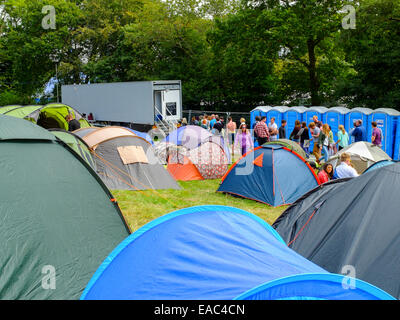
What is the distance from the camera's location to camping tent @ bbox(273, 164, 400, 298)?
4.11 meters

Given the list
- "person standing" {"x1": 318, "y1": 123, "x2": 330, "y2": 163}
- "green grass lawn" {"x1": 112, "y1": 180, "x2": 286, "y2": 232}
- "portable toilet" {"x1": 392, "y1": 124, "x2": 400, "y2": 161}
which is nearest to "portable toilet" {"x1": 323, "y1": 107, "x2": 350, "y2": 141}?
"portable toilet" {"x1": 392, "y1": 124, "x2": 400, "y2": 161}

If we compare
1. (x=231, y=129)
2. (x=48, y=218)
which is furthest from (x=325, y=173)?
(x=231, y=129)

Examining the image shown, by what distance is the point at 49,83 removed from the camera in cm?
4194

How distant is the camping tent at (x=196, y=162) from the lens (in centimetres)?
1195

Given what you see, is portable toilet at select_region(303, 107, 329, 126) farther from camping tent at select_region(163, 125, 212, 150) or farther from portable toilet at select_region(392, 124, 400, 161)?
camping tent at select_region(163, 125, 212, 150)

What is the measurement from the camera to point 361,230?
439cm

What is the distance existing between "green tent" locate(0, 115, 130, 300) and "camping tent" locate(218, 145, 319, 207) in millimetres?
4598

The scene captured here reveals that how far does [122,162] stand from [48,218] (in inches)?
198

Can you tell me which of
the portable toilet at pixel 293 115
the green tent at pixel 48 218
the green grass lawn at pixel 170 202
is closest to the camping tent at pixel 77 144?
the green grass lawn at pixel 170 202

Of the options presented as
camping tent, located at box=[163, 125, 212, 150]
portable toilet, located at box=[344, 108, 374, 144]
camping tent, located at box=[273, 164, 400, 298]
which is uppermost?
portable toilet, located at box=[344, 108, 374, 144]

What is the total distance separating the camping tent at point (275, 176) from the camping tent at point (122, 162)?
2.08 m

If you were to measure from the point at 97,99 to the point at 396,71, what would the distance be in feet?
57.9

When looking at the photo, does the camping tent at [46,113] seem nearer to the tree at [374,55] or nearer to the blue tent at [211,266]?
the tree at [374,55]
